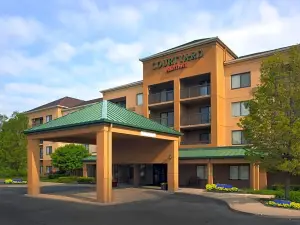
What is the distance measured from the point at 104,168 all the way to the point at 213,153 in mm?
14313

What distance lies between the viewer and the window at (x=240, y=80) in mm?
35312

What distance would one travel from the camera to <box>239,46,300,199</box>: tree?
1927 cm

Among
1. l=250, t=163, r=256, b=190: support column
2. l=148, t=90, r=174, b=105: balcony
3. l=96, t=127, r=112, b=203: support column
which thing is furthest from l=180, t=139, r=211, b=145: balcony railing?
l=96, t=127, r=112, b=203: support column

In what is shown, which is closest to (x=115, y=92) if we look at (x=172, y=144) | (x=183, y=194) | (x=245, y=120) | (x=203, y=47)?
(x=203, y=47)

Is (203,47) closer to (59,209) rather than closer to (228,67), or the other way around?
(228,67)

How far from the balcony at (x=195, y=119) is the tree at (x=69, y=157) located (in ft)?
59.4

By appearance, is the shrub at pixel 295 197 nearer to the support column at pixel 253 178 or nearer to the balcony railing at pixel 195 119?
the support column at pixel 253 178

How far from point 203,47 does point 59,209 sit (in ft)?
79.4

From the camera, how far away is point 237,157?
30.1 m

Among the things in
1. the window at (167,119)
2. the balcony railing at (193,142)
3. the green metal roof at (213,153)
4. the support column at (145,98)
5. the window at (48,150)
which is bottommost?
the window at (48,150)

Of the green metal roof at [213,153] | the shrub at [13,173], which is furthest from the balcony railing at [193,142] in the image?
the shrub at [13,173]

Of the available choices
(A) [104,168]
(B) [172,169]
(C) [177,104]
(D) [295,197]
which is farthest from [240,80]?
(A) [104,168]

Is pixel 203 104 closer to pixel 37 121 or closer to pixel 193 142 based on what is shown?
pixel 193 142

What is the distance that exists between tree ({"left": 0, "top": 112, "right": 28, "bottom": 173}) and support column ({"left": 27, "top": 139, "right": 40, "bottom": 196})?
23.3 meters
